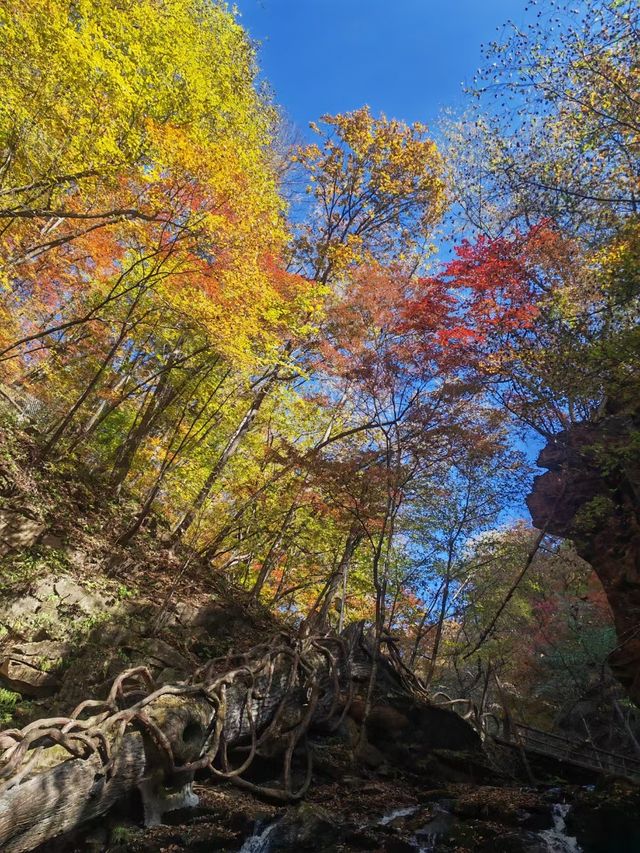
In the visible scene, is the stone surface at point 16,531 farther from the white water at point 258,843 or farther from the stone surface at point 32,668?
the white water at point 258,843

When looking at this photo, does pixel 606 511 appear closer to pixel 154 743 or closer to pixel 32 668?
pixel 154 743

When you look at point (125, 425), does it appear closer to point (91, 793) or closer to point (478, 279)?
point (478, 279)

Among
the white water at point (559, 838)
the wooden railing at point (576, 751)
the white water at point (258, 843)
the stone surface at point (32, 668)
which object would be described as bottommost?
the white water at point (258, 843)

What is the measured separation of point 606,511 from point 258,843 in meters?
9.93

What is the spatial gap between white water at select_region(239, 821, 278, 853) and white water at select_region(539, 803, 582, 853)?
3.26m

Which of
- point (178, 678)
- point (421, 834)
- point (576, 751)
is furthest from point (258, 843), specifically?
point (576, 751)

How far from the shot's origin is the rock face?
1046 cm

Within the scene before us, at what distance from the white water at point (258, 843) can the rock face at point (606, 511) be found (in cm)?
825

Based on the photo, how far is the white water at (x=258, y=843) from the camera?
4.47 metres

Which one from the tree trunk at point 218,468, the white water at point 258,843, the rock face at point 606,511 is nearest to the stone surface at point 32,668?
the white water at point 258,843

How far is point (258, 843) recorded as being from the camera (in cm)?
457

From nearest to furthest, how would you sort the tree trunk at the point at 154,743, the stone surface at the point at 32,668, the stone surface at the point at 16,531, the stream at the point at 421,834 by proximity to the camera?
the tree trunk at the point at 154,743 < the stream at the point at 421,834 < the stone surface at the point at 32,668 < the stone surface at the point at 16,531

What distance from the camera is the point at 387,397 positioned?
9727 mm

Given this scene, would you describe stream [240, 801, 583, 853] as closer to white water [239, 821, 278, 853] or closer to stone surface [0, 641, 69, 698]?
white water [239, 821, 278, 853]
